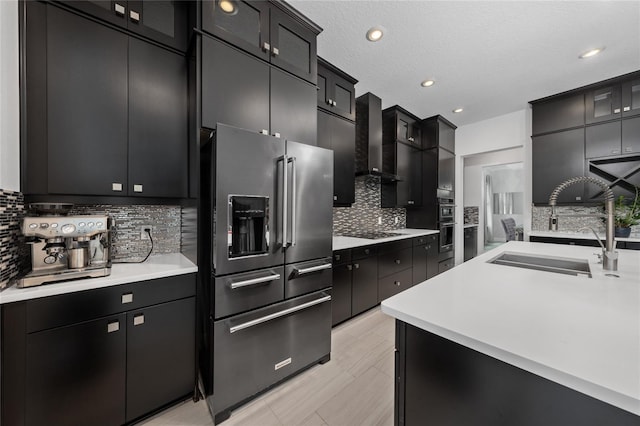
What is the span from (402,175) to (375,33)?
6.98 ft

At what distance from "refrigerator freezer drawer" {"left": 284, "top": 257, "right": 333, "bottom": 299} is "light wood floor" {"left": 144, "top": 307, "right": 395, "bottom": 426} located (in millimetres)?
652

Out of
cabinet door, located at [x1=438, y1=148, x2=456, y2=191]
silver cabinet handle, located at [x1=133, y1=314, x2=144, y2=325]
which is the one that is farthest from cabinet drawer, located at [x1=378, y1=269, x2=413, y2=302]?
silver cabinet handle, located at [x1=133, y1=314, x2=144, y2=325]

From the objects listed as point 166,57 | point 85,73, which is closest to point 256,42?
point 166,57

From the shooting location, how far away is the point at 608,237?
51.1 inches

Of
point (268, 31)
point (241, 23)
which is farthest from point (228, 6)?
point (268, 31)

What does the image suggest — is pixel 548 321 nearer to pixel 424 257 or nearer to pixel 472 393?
pixel 472 393

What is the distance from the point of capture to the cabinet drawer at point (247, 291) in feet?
4.67

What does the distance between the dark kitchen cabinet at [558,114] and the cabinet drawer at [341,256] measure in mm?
3761

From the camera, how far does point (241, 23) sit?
168 centimetres

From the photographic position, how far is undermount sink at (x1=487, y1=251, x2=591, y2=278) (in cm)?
159

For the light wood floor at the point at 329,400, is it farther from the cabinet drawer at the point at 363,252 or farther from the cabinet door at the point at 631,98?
the cabinet door at the point at 631,98

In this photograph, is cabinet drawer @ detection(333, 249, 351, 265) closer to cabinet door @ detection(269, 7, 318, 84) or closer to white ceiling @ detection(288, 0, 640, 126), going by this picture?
cabinet door @ detection(269, 7, 318, 84)

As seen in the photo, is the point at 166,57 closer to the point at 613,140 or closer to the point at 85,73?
the point at 85,73

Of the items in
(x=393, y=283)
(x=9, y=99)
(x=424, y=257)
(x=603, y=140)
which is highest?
Result: (x=603, y=140)
